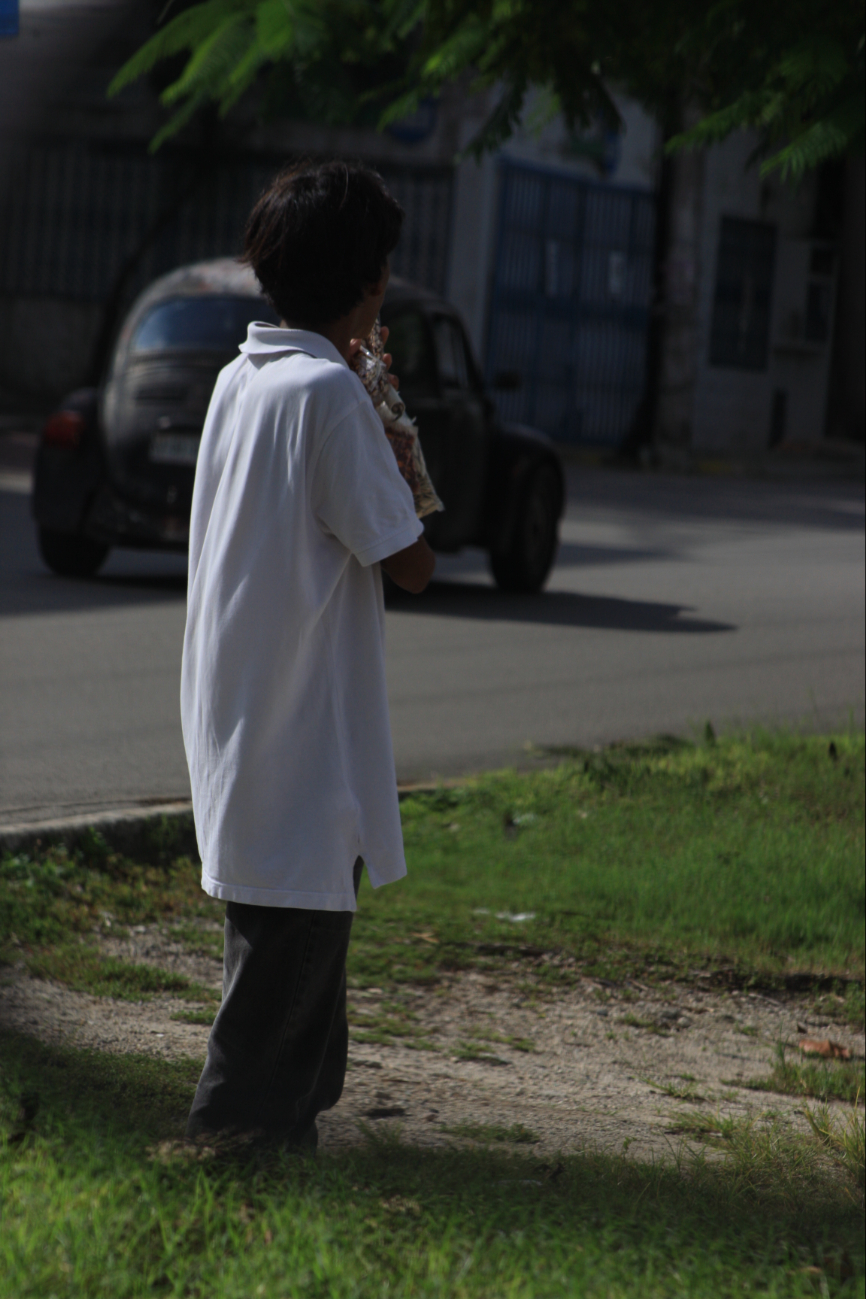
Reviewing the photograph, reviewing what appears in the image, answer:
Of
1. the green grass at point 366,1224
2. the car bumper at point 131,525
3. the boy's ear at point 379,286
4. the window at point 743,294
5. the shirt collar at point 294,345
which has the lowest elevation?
the green grass at point 366,1224

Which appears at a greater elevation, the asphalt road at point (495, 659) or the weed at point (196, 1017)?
the asphalt road at point (495, 659)

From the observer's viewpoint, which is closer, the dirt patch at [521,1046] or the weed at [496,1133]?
the weed at [496,1133]

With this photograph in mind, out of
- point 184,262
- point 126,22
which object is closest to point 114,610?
point 126,22

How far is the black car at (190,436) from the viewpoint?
9672mm

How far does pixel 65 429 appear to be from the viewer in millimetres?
9961

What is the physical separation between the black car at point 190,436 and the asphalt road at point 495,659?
335mm

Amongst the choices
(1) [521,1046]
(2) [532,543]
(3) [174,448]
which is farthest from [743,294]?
(1) [521,1046]

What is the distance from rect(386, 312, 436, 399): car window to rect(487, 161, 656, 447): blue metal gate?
1558 cm

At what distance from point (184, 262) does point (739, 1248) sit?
25518 mm

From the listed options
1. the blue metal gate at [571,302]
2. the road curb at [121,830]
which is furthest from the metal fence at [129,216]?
the road curb at [121,830]

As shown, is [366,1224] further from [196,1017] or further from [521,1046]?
[521,1046]

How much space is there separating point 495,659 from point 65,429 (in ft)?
10.3

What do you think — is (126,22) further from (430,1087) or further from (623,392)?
(430,1087)

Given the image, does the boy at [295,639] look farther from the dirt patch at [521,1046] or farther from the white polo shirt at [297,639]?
the dirt patch at [521,1046]
